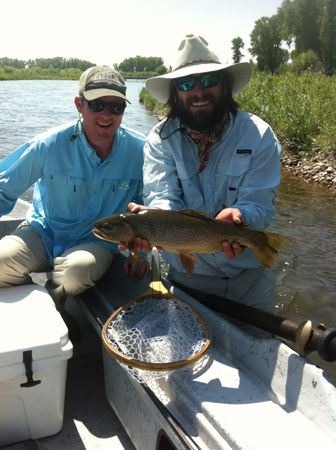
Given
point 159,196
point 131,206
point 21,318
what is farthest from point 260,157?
point 21,318

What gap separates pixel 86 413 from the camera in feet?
10.1

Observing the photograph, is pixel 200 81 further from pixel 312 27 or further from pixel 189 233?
pixel 312 27

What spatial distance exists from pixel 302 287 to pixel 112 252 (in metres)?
3.49

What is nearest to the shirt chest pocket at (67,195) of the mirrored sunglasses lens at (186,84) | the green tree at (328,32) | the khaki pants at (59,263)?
the khaki pants at (59,263)

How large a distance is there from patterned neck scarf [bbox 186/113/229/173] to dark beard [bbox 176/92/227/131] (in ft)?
0.09

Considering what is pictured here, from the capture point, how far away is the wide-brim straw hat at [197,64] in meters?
3.33

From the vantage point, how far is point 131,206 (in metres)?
2.96

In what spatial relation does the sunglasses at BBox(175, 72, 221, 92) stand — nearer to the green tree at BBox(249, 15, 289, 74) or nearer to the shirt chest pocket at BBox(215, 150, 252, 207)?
the shirt chest pocket at BBox(215, 150, 252, 207)

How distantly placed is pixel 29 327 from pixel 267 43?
73814 mm

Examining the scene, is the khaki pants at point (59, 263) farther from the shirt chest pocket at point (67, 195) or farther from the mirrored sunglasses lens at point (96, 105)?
the mirrored sunglasses lens at point (96, 105)

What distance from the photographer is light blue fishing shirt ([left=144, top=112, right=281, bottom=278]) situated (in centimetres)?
319

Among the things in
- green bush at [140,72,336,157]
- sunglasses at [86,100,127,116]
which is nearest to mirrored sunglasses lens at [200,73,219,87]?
sunglasses at [86,100,127,116]

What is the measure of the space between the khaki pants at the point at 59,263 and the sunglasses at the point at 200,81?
1364 millimetres

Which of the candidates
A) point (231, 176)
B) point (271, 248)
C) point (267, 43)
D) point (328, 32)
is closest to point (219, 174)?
point (231, 176)
